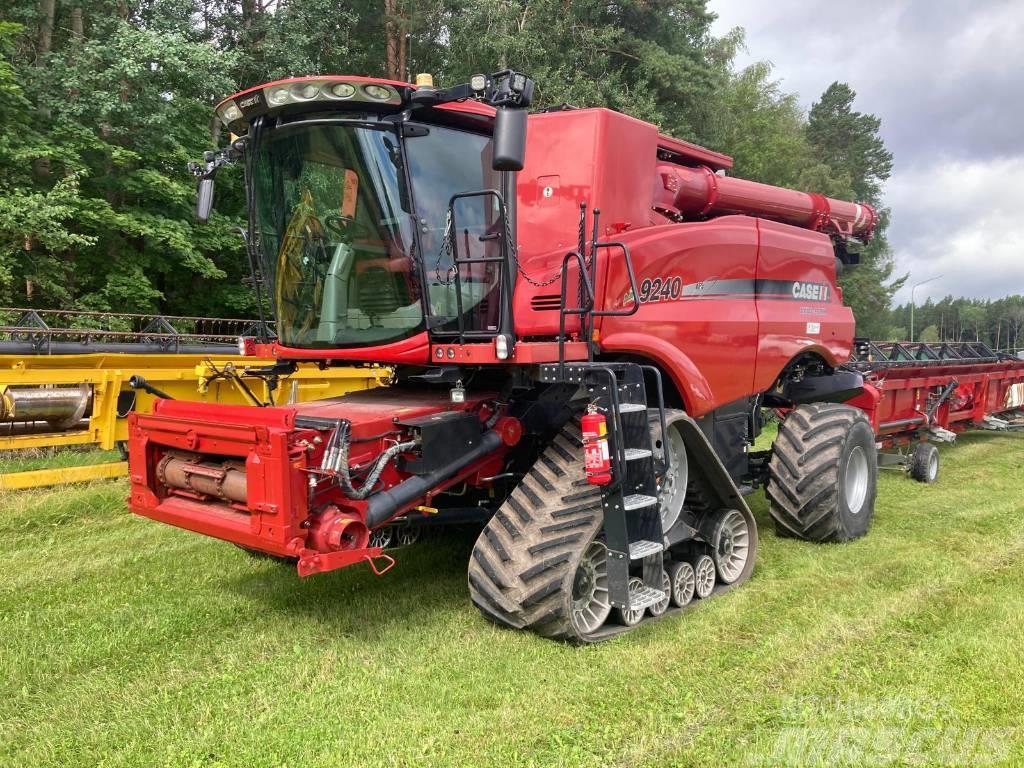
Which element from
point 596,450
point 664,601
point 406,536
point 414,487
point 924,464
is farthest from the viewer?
point 924,464

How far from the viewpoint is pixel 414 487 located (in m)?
4.04

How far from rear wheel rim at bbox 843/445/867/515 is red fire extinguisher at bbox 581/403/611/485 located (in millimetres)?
3216

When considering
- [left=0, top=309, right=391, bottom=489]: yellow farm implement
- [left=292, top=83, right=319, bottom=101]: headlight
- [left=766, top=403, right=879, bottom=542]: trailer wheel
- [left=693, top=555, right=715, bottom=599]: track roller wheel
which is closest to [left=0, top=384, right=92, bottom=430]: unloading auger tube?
[left=0, top=309, right=391, bottom=489]: yellow farm implement

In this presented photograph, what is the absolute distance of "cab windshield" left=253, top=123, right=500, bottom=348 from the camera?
13.9 ft

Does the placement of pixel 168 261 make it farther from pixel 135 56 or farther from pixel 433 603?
pixel 433 603

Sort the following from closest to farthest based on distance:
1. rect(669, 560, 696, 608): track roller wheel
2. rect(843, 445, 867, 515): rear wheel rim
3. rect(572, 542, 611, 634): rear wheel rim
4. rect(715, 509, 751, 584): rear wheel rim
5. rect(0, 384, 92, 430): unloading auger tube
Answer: rect(572, 542, 611, 634): rear wheel rim < rect(669, 560, 696, 608): track roller wheel < rect(715, 509, 751, 584): rear wheel rim < rect(843, 445, 867, 515): rear wheel rim < rect(0, 384, 92, 430): unloading auger tube

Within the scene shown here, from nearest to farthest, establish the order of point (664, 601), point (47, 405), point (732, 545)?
point (664, 601) → point (732, 545) → point (47, 405)

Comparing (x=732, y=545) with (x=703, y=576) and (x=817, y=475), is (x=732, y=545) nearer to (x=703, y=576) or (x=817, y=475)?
(x=703, y=576)

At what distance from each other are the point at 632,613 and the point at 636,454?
87cm

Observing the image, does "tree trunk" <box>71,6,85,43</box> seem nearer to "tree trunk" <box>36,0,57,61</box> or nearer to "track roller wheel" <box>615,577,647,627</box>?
"tree trunk" <box>36,0,57,61</box>

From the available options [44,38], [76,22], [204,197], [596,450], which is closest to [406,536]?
[596,450]

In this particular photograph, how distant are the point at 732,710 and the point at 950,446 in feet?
31.5

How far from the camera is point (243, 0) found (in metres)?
19.0

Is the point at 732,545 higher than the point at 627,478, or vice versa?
the point at 627,478
